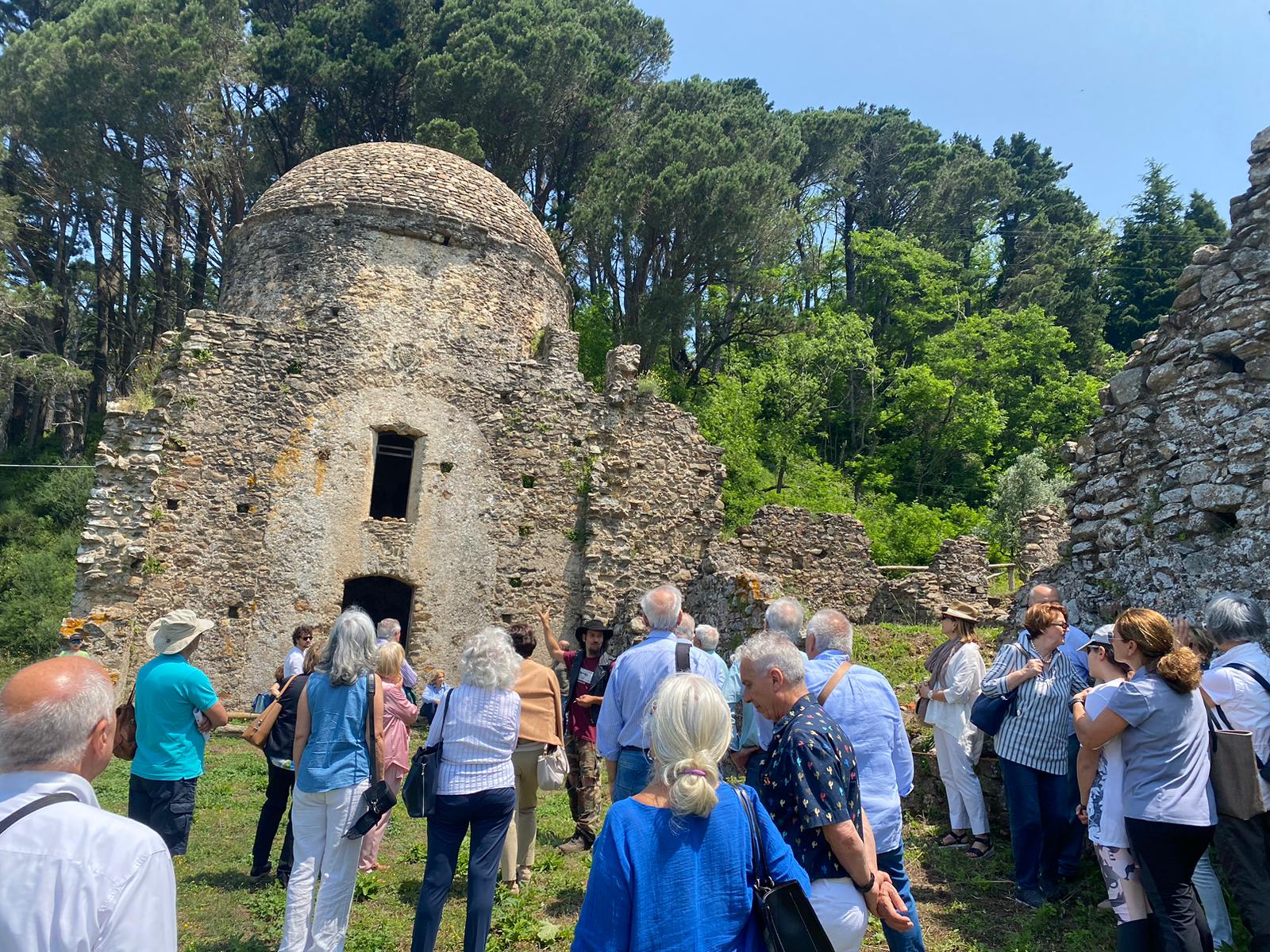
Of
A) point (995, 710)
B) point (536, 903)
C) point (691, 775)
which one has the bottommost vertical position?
point (536, 903)

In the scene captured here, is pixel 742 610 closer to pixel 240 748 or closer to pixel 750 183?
pixel 240 748

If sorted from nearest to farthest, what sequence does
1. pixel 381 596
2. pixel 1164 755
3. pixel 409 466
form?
pixel 1164 755 → pixel 381 596 → pixel 409 466

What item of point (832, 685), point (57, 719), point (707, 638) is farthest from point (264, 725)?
point (832, 685)

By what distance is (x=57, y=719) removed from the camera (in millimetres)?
1956

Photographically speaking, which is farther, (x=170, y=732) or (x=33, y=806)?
(x=170, y=732)

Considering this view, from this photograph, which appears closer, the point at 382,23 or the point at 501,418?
the point at 501,418

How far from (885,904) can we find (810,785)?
1.72 feet

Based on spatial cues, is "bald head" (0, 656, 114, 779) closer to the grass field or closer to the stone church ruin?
the grass field

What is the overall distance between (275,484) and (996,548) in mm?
16835

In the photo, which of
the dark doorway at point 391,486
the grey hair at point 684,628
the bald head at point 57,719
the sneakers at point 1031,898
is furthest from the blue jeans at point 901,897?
the dark doorway at point 391,486

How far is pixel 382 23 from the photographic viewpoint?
27188 mm

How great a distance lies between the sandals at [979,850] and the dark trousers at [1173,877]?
6.79ft

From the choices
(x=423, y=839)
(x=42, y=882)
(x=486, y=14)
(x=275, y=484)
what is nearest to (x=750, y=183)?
(x=486, y=14)

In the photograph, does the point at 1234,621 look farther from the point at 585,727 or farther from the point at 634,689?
the point at 585,727
